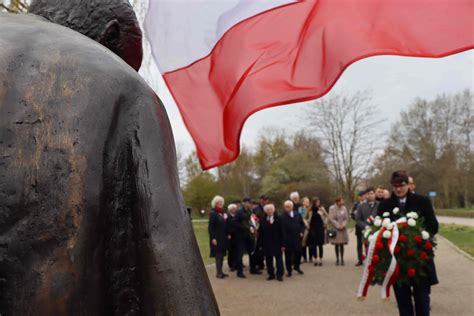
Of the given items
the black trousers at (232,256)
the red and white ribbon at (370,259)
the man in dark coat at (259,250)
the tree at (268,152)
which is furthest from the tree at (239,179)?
the red and white ribbon at (370,259)

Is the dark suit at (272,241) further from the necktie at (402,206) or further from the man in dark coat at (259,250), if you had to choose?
the necktie at (402,206)

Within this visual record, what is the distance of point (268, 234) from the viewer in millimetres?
11398

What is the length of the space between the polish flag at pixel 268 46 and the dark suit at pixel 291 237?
20.3ft

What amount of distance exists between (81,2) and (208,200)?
40643 millimetres

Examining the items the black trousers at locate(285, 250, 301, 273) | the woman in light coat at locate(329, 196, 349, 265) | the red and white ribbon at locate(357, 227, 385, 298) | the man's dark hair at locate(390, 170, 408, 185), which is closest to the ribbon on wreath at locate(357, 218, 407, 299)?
the red and white ribbon at locate(357, 227, 385, 298)

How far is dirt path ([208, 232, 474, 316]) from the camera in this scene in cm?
772

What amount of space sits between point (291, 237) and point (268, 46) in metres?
6.94

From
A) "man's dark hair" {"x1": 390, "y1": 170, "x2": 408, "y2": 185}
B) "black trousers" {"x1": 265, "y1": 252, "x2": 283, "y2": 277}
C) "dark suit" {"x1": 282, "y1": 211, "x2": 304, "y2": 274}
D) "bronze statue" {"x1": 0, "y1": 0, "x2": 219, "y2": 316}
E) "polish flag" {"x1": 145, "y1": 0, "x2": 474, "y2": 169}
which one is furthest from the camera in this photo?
"dark suit" {"x1": 282, "y1": 211, "x2": 304, "y2": 274}

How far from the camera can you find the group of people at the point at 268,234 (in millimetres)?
11320

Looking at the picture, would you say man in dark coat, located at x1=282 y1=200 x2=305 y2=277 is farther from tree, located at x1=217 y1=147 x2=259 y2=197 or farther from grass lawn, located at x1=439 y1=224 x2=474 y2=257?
tree, located at x1=217 y1=147 x2=259 y2=197

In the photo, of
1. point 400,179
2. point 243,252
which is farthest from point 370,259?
point 243,252

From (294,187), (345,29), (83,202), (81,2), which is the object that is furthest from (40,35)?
(294,187)

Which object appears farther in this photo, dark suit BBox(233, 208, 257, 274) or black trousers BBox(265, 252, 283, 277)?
dark suit BBox(233, 208, 257, 274)

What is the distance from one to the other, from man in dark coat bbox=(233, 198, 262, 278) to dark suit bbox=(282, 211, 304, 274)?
1.03m
